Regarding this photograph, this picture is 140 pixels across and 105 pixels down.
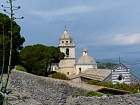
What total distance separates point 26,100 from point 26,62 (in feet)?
93.2

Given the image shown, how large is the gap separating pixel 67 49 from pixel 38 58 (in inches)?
694

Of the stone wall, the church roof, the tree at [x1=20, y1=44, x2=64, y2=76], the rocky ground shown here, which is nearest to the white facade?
the church roof

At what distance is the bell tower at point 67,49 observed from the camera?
64375mm

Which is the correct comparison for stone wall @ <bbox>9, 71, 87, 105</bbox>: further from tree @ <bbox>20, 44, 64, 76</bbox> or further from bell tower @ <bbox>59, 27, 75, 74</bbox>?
bell tower @ <bbox>59, 27, 75, 74</bbox>

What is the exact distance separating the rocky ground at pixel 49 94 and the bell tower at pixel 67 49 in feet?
137

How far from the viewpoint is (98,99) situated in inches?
671

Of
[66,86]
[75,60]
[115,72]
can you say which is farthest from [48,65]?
[66,86]

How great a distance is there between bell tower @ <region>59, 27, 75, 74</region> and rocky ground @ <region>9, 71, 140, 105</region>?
A: 137 feet

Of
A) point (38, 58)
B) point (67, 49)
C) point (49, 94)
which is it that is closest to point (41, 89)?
point (49, 94)

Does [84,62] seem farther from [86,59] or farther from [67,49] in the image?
[67,49]

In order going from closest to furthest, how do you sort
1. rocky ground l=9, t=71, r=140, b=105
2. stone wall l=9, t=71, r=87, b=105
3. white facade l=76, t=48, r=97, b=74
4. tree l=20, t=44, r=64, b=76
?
1. rocky ground l=9, t=71, r=140, b=105
2. stone wall l=9, t=71, r=87, b=105
3. tree l=20, t=44, r=64, b=76
4. white facade l=76, t=48, r=97, b=74

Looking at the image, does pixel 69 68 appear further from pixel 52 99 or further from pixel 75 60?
pixel 52 99

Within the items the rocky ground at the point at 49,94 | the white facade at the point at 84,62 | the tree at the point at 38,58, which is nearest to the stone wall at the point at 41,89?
the rocky ground at the point at 49,94

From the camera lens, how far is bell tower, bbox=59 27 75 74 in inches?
2534
